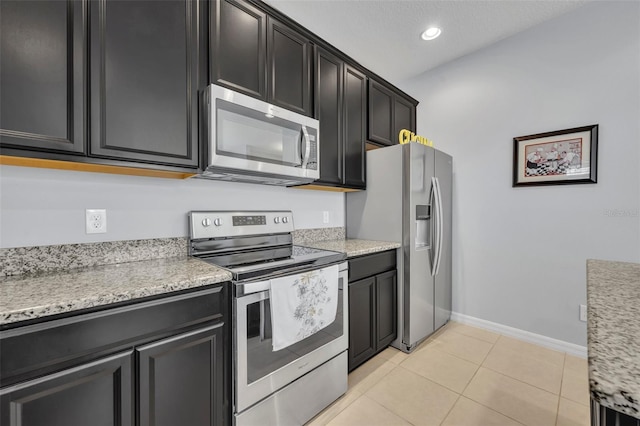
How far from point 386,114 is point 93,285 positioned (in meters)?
2.62

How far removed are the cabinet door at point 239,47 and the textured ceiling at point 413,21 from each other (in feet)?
1.71

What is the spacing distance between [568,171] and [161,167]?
9.84 ft

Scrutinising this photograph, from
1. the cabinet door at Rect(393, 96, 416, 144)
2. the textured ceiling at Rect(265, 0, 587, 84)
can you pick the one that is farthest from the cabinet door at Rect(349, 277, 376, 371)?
the textured ceiling at Rect(265, 0, 587, 84)

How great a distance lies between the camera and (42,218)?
127cm

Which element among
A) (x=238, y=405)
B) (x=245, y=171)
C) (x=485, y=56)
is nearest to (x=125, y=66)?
(x=245, y=171)

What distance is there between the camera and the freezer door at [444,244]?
102 inches

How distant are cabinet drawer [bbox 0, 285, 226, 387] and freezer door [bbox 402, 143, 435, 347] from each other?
1.62 metres

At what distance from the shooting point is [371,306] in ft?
6.82

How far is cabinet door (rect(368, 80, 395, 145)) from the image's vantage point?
2577 millimetres

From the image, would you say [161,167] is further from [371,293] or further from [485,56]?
[485,56]

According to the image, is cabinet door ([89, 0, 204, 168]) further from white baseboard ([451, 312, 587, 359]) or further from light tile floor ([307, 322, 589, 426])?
white baseboard ([451, 312, 587, 359])

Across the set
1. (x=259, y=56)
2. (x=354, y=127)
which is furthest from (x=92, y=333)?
(x=354, y=127)

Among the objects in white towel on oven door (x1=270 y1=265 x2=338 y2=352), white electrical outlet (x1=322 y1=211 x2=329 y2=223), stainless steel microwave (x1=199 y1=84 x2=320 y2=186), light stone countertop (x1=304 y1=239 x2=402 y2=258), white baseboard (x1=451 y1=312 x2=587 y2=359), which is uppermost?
stainless steel microwave (x1=199 y1=84 x2=320 y2=186)

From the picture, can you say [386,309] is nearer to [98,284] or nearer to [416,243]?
[416,243]
